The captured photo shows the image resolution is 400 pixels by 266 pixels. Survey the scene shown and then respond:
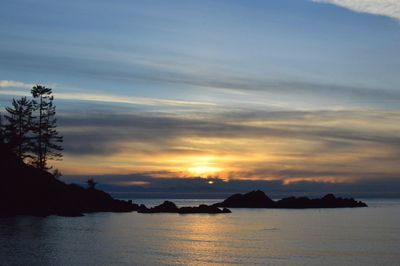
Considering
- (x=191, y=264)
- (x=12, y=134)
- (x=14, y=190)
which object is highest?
(x=12, y=134)

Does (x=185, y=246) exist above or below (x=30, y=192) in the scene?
below

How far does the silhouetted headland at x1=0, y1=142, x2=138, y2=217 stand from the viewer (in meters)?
109

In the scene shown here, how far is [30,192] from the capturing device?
112m

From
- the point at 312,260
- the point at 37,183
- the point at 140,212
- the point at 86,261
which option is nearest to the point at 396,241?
the point at 312,260

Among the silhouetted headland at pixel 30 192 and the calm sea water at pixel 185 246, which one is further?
the silhouetted headland at pixel 30 192

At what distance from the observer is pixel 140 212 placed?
559 feet

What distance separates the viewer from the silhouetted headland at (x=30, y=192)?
108875 millimetres

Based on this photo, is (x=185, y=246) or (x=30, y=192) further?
(x=30, y=192)

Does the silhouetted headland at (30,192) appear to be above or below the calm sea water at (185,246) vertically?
above

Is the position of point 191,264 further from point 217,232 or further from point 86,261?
point 217,232

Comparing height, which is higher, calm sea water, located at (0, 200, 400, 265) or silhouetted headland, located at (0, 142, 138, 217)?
silhouetted headland, located at (0, 142, 138, 217)

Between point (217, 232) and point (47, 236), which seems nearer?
point (47, 236)

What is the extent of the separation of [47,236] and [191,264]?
29.3m

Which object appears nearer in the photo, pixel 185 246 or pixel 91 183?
pixel 185 246
